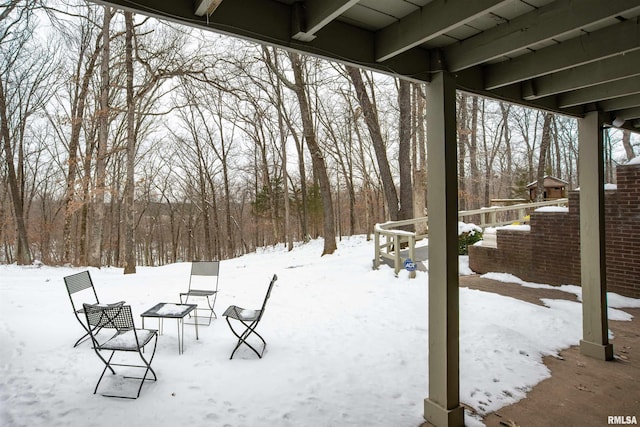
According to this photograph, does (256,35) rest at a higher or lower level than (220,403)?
higher

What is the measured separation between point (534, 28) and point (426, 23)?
28.0 inches

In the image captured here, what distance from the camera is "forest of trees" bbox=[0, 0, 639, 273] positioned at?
1131cm

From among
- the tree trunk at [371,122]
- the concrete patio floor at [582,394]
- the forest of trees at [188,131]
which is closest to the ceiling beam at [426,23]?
the concrete patio floor at [582,394]

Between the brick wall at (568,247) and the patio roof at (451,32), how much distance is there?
12.9 ft

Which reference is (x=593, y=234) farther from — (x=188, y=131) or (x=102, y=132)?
(x=188, y=131)

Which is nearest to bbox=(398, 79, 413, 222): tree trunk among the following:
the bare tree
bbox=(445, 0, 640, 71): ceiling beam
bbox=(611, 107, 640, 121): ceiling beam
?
bbox=(611, 107, 640, 121): ceiling beam

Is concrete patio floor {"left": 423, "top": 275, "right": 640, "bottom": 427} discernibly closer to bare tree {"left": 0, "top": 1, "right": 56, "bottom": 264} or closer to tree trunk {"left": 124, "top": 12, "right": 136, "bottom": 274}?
tree trunk {"left": 124, "top": 12, "right": 136, "bottom": 274}

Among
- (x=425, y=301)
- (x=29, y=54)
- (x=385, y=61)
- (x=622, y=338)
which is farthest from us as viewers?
(x=29, y=54)

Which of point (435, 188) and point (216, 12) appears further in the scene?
point (435, 188)

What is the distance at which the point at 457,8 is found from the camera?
221 centimetres

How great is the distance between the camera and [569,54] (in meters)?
2.79

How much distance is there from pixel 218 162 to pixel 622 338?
75.3 feet

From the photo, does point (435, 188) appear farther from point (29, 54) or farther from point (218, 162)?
point (218, 162)

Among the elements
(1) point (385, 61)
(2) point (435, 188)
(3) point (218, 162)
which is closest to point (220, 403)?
(2) point (435, 188)
